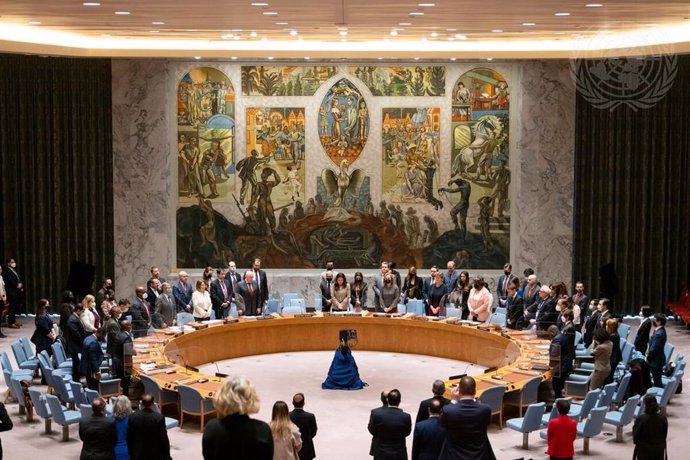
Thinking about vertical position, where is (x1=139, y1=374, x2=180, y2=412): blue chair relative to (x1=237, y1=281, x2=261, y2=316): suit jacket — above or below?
below

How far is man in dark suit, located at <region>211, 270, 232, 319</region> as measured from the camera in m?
20.5

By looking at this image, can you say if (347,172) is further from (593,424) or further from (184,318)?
(593,424)

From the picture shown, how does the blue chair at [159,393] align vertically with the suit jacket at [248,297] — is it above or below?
below

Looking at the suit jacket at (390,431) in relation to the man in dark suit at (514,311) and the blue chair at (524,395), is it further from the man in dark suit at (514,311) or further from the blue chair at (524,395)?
the man in dark suit at (514,311)

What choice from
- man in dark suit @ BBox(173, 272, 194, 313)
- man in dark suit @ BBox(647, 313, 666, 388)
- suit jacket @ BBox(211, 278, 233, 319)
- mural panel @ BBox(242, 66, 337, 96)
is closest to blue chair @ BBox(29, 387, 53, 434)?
man in dark suit @ BBox(173, 272, 194, 313)

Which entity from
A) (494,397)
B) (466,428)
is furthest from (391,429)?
(494,397)

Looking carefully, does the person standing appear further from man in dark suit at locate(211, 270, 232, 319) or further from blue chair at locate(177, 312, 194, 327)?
man in dark suit at locate(211, 270, 232, 319)

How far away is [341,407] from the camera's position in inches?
615

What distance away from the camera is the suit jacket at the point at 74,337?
16.1m

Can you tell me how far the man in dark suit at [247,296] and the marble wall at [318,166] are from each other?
9.67 ft

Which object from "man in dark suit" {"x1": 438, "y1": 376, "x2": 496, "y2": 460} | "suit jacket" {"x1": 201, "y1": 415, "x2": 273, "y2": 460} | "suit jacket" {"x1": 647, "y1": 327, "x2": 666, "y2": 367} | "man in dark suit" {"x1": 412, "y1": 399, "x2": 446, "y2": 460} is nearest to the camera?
"suit jacket" {"x1": 201, "y1": 415, "x2": 273, "y2": 460}

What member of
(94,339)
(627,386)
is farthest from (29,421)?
(627,386)

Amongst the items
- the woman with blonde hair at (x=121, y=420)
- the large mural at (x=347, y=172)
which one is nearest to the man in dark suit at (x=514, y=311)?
the large mural at (x=347, y=172)

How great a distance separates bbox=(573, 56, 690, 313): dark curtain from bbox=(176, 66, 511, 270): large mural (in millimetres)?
1910
